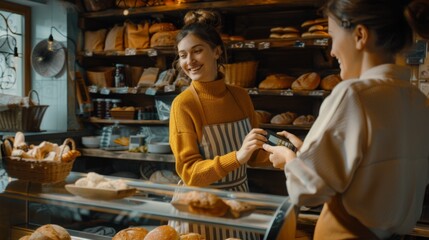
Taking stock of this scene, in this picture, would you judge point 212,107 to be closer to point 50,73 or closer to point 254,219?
point 254,219

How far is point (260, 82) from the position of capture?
4.01 m

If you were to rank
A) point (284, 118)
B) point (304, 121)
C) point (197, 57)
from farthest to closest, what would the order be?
1. point (284, 118)
2. point (304, 121)
3. point (197, 57)

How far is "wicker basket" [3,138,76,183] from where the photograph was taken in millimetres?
1759

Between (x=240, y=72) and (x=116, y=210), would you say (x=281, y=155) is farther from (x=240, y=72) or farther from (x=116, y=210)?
(x=240, y=72)

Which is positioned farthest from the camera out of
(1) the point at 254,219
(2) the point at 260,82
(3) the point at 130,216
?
(2) the point at 260,82

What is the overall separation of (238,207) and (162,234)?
1.08 ft

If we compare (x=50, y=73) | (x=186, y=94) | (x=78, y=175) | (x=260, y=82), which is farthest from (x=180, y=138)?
(x=50, y=73)

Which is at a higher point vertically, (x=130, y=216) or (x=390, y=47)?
(x=390, y=47)

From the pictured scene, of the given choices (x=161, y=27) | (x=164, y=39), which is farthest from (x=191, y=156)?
(x=161, y=27)

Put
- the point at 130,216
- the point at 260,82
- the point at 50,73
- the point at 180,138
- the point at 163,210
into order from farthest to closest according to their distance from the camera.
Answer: the point at 50,73 < the point at 260,82 < the point at 180,138 < the point at 130,216 < the point at 163,210

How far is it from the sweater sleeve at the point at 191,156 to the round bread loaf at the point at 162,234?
409mm

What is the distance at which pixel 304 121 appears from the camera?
3.63 m

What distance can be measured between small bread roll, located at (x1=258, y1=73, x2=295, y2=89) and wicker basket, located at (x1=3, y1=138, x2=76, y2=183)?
2183mm

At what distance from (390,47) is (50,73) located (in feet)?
12.7
